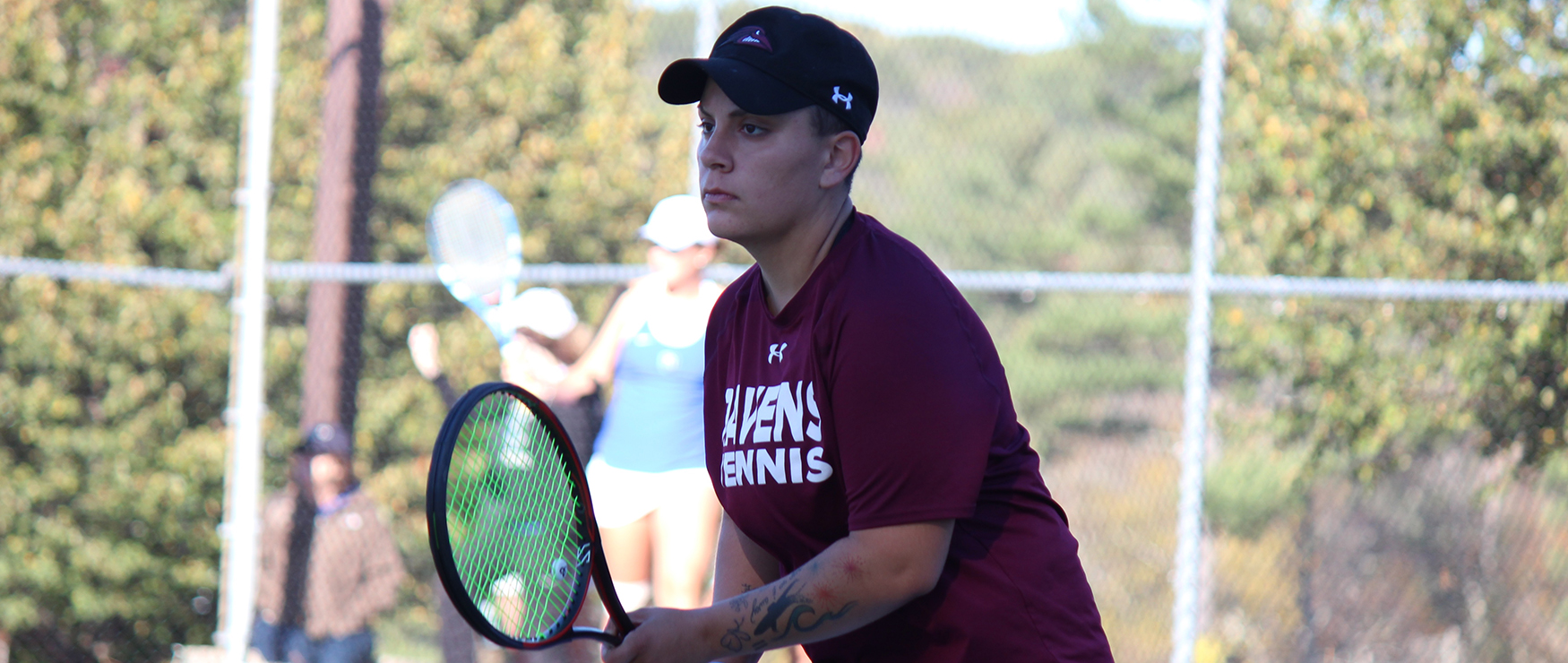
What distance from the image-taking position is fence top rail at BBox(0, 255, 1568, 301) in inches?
194

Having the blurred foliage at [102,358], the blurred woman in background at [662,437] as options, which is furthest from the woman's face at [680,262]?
the blurred foliage at [102,358]

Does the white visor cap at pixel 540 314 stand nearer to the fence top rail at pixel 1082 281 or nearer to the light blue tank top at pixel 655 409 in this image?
the fence top rail at pixel 1082 281

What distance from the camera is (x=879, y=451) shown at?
5.68 feet

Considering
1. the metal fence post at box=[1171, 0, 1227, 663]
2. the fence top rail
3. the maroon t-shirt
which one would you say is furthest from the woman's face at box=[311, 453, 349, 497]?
the maroon t-shirt

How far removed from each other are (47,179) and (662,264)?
8.38 metres

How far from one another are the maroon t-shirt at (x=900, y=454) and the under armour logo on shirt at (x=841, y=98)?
0.19 m

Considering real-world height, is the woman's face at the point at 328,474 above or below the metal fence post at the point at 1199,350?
below

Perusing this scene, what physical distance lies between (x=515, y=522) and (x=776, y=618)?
2.20 ft

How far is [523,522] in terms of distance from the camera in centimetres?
226

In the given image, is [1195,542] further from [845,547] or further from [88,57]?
[88,57]

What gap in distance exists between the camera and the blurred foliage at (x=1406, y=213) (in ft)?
17.7

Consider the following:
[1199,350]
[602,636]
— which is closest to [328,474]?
[1199,350]

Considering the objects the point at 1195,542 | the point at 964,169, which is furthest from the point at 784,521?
the point at 964,169

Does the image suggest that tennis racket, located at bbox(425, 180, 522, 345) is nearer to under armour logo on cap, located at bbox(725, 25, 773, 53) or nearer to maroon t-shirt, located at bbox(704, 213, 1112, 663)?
maroon t-shirt, located at bbox(704, 213, 1112, 663)
